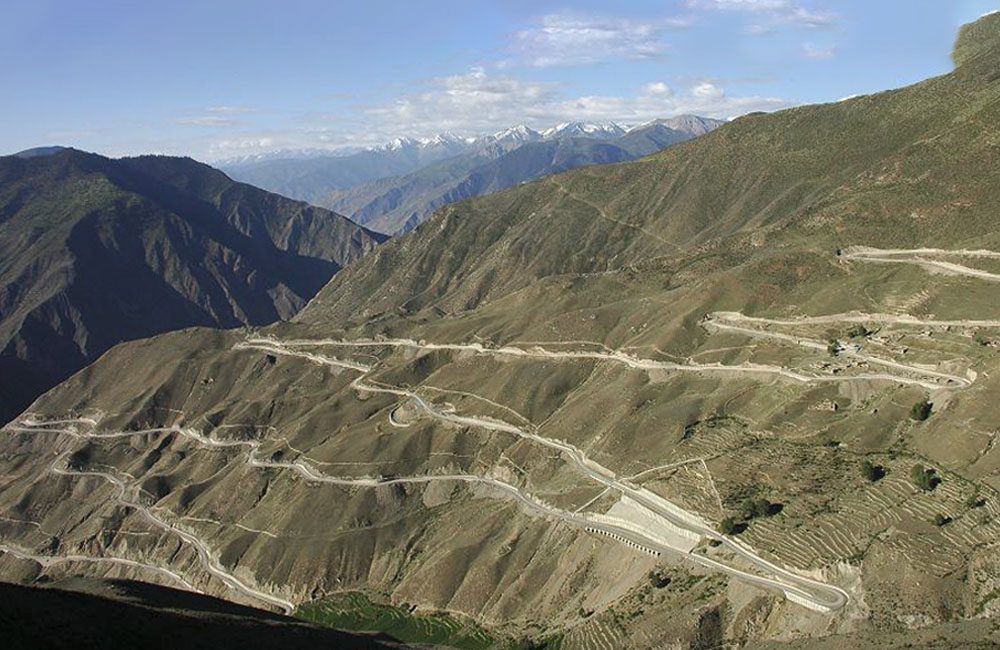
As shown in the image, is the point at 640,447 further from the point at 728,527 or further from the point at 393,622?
the point at 393,622

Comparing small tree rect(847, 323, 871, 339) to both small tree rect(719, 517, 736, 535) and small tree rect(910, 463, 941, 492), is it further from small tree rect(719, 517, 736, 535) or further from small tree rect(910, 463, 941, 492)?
small tree rect(719, 517, 736, 535)

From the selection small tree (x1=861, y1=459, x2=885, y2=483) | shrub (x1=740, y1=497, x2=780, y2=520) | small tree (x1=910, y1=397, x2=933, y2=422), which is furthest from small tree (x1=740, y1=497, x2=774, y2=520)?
small tree (x1=910, y1=397, x2=933, y2=422)

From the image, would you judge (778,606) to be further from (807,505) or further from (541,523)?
(541,523)

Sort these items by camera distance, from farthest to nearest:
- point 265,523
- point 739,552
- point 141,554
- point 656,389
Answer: point 141,554 → point 265,523 → point 656,389 → point 739,552

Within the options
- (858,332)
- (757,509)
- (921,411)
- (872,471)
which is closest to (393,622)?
(757,509)

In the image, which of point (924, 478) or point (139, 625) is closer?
point (139, 625)

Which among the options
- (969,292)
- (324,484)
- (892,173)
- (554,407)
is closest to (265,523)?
(324,484)
